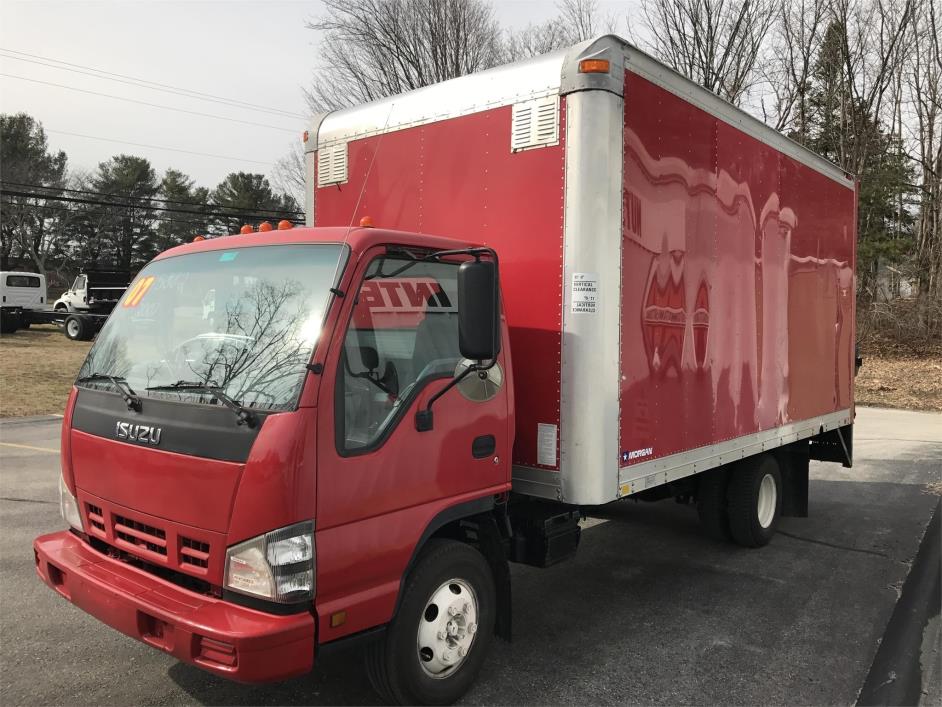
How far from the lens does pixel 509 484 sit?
148 inches

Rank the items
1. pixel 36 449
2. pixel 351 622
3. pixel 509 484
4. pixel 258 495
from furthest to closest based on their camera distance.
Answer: pixel 36 449 → pixel 509 484 → pixel 351 622 → pixel 258 495

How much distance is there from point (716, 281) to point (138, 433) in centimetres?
376

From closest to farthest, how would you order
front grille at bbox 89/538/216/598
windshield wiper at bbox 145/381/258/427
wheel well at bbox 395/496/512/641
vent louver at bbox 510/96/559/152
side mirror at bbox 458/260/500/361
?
windshield wiper at bbox 145/381/258/427 < front grille at bbox 89/538/216/598 < side mirror at bbox 458/260/500/361 < wheel well at bbox 395/496/512/641 < vent louver at bbox 510/96/559/152

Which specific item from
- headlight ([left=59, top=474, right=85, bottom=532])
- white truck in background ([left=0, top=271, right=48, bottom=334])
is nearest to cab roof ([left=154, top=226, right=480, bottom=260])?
headlight ([left=59, top=474, right=85, bottom=532])

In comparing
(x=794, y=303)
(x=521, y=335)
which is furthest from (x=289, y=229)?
(x=794, y=303)

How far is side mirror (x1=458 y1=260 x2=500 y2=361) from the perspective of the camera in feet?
10.1

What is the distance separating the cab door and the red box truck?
1 centimetres

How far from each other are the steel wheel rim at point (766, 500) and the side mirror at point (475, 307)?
414cm

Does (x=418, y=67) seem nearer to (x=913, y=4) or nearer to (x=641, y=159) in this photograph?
(x=913, y=4)

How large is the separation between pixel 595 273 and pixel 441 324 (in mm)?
929

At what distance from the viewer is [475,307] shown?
3.10m

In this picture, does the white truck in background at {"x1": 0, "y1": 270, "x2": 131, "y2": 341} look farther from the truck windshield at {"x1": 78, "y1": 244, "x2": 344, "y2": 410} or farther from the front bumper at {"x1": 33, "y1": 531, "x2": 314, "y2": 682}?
the front bumper at {"x1": 33, "y1": 531, "x2": 314, "y2": 682}

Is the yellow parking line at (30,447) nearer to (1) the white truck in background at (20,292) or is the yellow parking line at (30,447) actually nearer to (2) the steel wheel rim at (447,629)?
(2) the steel wheel rim at (447,629)

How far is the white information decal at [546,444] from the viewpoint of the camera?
12.8 ft
